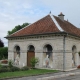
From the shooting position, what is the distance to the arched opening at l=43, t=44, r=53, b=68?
85.1 ft

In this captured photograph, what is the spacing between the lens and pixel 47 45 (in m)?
26.3

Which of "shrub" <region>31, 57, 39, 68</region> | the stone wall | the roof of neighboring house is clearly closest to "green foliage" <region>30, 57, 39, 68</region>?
"shrub" <region>31, 57, 39, 68</region>

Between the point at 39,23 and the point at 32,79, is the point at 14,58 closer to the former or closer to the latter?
the point at 39,23

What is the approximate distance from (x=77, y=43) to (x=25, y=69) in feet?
30.1

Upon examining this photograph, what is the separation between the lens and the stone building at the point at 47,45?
24.9m

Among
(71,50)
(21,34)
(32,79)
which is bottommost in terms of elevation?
(32,79)

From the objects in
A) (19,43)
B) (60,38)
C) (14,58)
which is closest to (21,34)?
(19,43)

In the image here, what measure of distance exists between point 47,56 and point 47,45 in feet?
4.57

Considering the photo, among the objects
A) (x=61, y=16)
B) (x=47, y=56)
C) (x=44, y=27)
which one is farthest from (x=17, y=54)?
(x=61, y=16)

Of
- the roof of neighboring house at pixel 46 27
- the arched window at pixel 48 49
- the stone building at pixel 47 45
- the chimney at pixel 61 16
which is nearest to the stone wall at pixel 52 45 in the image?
the stone building at pixel 47 45

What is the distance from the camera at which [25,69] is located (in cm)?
2341

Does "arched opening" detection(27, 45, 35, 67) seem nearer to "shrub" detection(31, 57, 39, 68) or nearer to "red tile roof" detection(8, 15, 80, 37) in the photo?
"shrub" detection(31, 57, 39, 68)

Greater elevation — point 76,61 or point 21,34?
point 21,34

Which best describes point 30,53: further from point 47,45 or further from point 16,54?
point 47,45
